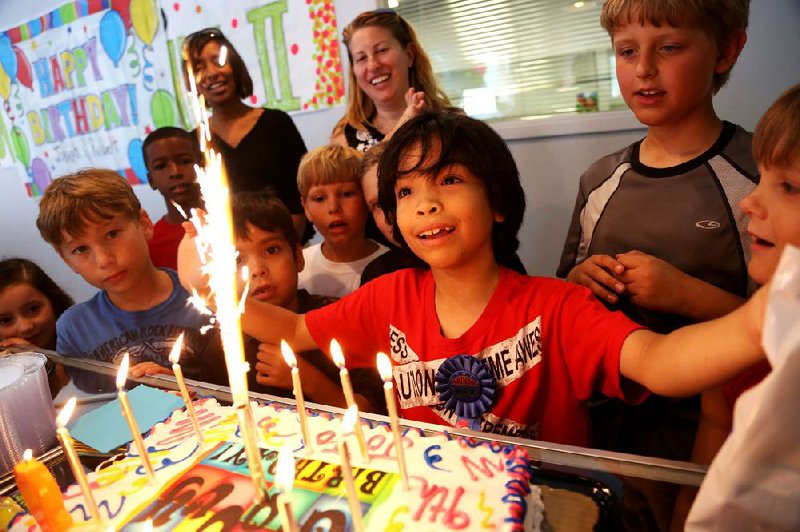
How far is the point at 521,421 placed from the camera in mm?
955

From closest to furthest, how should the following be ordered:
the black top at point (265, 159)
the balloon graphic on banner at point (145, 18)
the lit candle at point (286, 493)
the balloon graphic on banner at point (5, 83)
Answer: the lit candle at point (286, 493), the black top at point (265, 159), the balloon graphic on banner at point (145, 18), the balloon graphic on banner at point (5, 83)

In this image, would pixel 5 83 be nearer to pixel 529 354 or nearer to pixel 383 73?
pixel 383 73

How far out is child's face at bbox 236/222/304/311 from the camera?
1385mm

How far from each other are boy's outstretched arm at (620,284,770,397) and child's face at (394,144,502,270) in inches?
12.3

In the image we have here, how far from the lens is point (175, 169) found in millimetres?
2041

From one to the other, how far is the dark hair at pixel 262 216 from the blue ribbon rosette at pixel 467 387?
26.4 inches

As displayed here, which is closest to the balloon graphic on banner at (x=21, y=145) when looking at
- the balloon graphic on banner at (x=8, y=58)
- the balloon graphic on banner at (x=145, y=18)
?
the balloon graphic on banner at (x=8, y=58)

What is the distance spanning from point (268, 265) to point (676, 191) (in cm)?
95

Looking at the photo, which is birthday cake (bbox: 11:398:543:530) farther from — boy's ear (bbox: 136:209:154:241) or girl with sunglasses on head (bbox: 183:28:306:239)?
girl with sunglasses on head (bbox: 183:28:306:239)

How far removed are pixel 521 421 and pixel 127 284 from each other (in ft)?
3.67

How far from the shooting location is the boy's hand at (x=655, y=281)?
3.15 ft

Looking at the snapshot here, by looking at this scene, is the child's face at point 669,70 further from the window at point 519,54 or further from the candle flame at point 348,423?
the window at point 519,54

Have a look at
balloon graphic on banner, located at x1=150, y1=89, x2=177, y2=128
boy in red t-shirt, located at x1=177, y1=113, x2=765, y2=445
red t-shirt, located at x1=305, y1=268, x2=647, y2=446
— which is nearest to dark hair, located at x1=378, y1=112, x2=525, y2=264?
boy in red t-shirt, located at x1=177, y1=113, x2=765, y2=445

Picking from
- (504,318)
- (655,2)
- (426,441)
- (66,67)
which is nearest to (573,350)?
(504,318)
